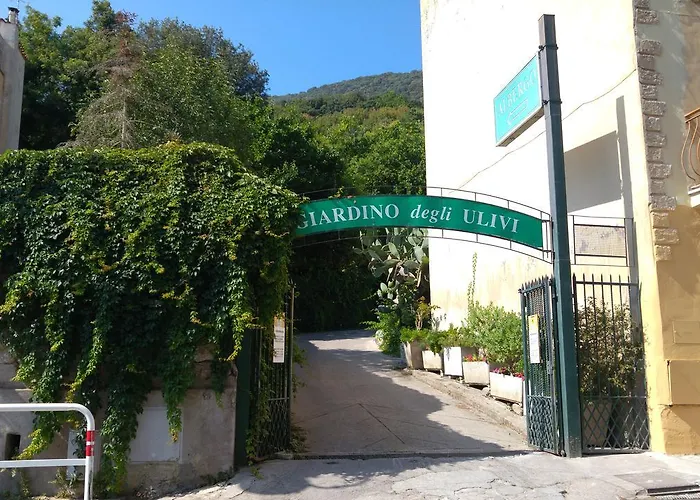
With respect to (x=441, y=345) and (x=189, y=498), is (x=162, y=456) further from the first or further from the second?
(x=441, y=345)

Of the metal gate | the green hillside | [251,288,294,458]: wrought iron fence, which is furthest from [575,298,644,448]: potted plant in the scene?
the green hillside

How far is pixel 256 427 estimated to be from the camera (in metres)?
7.32

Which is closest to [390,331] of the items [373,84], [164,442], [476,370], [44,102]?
[476,370]

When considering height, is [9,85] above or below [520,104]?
above

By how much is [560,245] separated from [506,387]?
324 cm

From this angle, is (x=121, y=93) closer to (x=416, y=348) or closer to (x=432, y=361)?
(x=416, y=348)

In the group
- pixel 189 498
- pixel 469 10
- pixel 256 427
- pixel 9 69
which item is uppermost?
pixel 469 10

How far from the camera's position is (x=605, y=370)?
316 inches

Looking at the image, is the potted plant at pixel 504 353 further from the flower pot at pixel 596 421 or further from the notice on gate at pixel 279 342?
the notice on gate at pixel 279 342

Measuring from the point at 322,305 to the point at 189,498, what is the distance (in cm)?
1849

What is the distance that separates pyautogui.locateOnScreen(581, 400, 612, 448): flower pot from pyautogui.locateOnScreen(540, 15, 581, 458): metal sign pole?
1.19 feet

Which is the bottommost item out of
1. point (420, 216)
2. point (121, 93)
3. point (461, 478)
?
point (461, 478)

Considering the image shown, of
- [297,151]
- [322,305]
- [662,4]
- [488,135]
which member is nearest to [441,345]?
[488,135]

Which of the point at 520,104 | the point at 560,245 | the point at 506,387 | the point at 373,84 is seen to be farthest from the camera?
the point at 373,84
